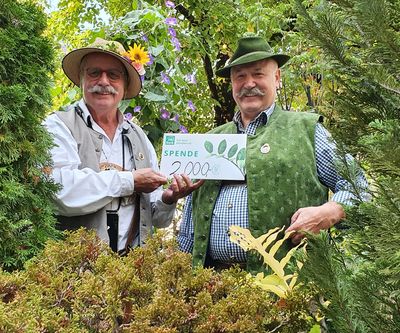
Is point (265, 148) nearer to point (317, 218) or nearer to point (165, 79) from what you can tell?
point (317, 218)

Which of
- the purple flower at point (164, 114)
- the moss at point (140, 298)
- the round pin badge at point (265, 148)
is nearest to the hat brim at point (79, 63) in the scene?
the round pin badge at point (265, 148)

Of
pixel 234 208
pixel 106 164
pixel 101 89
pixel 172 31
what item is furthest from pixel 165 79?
pixel 234 208

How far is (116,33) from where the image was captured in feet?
13.5

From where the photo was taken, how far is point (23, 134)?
75.9 inches

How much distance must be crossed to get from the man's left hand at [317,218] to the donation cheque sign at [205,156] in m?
0.39

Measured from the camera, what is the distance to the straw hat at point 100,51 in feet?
9.81

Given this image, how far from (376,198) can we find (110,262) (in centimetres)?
62

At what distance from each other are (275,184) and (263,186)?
2.2 inches

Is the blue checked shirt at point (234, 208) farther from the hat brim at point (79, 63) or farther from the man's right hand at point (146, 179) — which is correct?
the hat brim at point (79, 63)

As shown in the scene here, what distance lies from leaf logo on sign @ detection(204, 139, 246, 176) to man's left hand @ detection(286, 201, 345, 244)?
388 millimetres

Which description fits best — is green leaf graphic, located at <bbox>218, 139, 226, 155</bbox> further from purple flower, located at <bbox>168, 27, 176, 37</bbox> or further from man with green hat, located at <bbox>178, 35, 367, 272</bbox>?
purple flower, located at <bbox>168, 27, 176, 37</bbox>

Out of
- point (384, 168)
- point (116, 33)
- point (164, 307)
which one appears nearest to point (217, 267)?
point (164, 307)

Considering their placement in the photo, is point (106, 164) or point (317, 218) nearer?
point (317, 218)

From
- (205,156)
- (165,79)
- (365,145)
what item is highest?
(165,79)
